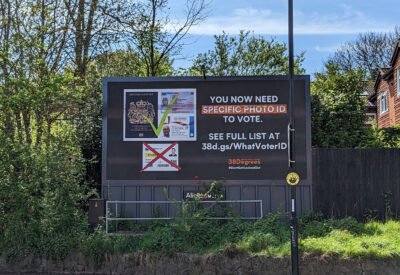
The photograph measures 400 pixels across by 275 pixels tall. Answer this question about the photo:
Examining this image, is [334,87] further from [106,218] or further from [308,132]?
[106,218]

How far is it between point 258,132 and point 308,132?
1428 mm

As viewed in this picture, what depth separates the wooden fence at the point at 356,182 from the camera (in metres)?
12.9

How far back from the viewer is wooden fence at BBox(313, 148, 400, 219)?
42.3ft

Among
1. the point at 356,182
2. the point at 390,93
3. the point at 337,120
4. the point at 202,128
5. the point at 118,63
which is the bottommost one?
the point at 356,182

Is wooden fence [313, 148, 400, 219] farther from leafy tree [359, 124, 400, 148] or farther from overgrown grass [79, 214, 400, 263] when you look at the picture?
leafy tree [359, 124, 400, 148]

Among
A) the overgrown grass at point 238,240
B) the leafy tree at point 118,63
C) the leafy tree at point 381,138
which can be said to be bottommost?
the overgrown grass at point 238,240

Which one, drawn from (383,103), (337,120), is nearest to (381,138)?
(337,120)

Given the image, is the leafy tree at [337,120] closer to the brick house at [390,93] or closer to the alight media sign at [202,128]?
the alight media sign at [202,128]

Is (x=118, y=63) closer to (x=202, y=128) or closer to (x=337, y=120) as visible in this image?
(x=202, y=128)

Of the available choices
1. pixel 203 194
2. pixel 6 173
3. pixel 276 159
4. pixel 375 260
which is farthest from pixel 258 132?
pixel 6 173

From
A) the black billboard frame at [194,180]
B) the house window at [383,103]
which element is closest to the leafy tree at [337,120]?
the black billboard frame at [194,180]

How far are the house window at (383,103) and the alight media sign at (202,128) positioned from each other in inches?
967

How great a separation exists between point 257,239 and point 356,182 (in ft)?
14.2

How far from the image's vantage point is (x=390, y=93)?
1275 inches
